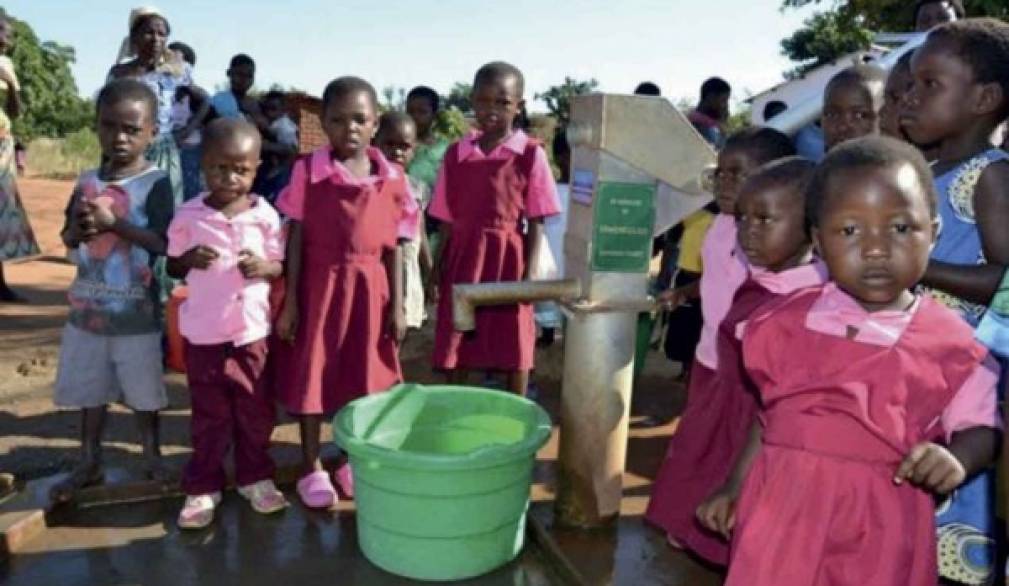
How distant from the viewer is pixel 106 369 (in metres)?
2.70

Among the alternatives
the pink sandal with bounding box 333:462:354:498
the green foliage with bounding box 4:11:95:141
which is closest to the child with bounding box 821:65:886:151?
the pink sandal with bounding box 333:462:354:498

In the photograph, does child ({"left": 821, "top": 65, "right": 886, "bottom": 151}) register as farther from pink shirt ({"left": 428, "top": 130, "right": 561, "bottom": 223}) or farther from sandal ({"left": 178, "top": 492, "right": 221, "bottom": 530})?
sandal ({"left": 178, "top": 492, "right": 221, "bottom": 530})

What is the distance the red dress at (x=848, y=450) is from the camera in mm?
1434

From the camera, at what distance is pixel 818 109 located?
3865 millimetres

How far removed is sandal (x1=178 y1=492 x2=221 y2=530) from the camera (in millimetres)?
2510

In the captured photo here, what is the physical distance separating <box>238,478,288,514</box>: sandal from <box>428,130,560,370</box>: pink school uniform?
0.88 m

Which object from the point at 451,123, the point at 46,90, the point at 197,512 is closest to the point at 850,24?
the point at 451,123

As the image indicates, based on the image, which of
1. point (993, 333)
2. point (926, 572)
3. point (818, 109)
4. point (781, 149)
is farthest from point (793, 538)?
point (818, 109)

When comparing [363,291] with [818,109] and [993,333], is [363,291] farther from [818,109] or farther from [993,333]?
[818,109]

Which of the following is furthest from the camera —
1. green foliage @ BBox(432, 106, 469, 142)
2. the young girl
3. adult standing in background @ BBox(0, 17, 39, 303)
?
green foliage @ BBox(432, 106, 469, 142)

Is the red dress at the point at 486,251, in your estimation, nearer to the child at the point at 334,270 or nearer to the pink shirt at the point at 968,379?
the child at the point at 334,270

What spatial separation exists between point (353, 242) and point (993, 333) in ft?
5.92

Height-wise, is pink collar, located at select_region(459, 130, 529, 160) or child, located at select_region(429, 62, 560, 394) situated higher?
pink collar, located at select_region(459, 130, 529, 160)

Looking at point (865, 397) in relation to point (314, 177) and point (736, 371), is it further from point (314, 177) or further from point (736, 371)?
point (314, 177)
